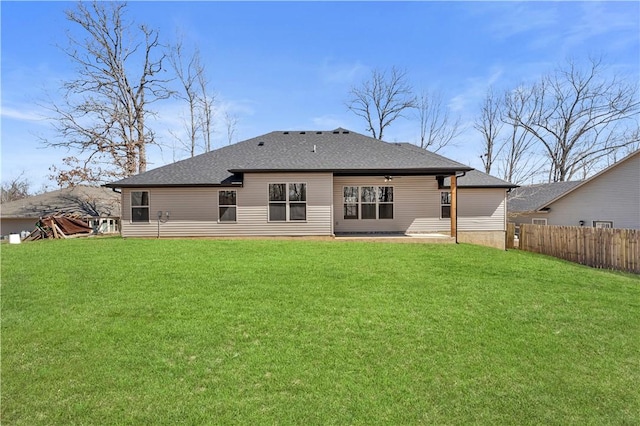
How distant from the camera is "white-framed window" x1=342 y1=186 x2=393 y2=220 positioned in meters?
15.0

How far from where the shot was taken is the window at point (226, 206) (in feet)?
44.6

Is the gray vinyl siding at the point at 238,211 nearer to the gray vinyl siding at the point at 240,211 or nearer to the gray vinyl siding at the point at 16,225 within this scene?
the gray vinyl siding at the point at 240,211

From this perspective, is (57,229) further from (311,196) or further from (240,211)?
(311,196)

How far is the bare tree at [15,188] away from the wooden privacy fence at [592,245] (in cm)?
6161

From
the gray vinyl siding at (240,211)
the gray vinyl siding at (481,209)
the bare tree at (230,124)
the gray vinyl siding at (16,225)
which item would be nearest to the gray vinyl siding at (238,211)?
the gray vinyl siding at (240,211)

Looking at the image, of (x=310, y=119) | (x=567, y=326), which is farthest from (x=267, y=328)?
(x=310, y=119)

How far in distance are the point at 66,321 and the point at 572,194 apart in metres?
23.6

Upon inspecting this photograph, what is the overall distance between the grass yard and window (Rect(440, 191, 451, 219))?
7.60 meters

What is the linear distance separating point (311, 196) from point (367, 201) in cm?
312

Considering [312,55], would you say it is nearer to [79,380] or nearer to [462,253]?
[462,253]

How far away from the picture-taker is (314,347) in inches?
162

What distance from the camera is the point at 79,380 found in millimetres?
3377

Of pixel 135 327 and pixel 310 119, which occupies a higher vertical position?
pixel 310 119

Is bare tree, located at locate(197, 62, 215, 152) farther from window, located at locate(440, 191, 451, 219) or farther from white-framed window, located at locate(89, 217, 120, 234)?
window, located at locate(440, 191, 451, 219)
